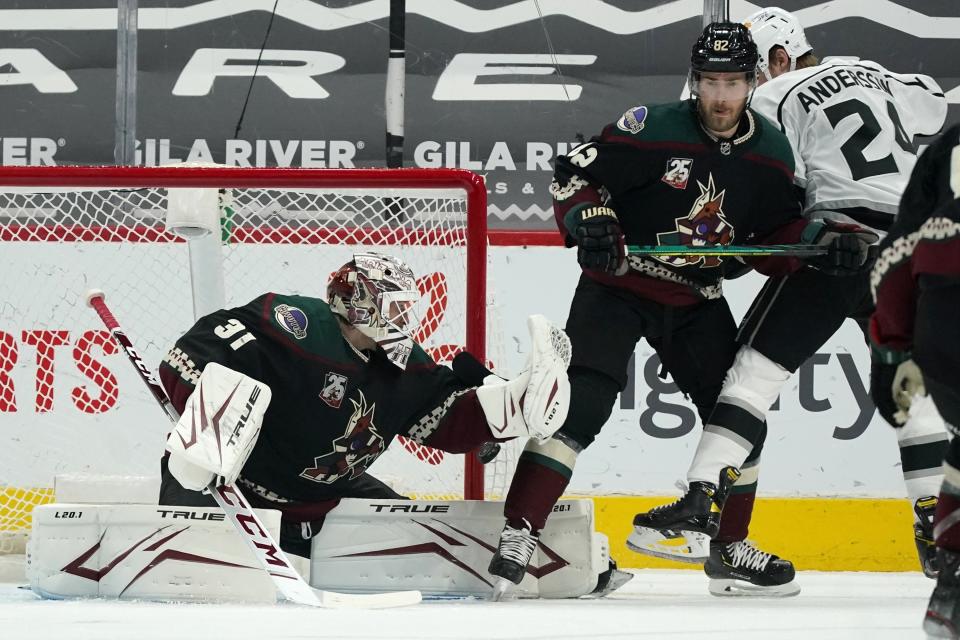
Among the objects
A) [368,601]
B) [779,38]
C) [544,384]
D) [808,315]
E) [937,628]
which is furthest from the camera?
[779,38]

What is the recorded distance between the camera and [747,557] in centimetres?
280

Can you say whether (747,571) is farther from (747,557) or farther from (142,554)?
(142,554)

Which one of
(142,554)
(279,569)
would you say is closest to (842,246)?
(279,569)

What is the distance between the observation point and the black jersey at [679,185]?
2615 millimetres

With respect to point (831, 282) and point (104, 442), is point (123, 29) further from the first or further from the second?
point (831, 282)

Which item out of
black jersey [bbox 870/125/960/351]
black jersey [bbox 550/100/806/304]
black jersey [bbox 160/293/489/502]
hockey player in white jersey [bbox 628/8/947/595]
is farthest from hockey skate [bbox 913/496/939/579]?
black jersey [bbox 870/125/960/351]

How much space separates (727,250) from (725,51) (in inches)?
15.0

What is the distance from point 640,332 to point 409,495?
3.13 ft

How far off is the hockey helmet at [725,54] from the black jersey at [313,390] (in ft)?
2.56

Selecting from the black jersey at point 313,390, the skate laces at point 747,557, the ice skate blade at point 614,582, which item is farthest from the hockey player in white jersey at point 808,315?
the black jersey at point 313,390

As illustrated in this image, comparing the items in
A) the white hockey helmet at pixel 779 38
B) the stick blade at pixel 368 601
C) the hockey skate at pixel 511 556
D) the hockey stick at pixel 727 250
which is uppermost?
the white hockey helmet at pixel 779 38

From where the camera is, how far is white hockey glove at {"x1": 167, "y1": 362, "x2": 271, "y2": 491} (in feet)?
7.60

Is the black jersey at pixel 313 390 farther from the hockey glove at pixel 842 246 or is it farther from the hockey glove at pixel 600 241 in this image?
the hockey glove at pixel 842 246

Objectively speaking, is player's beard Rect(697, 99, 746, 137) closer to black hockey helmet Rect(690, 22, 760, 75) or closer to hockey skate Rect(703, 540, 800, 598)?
black hockey helmet Rect(690, 22, 760, 75)
